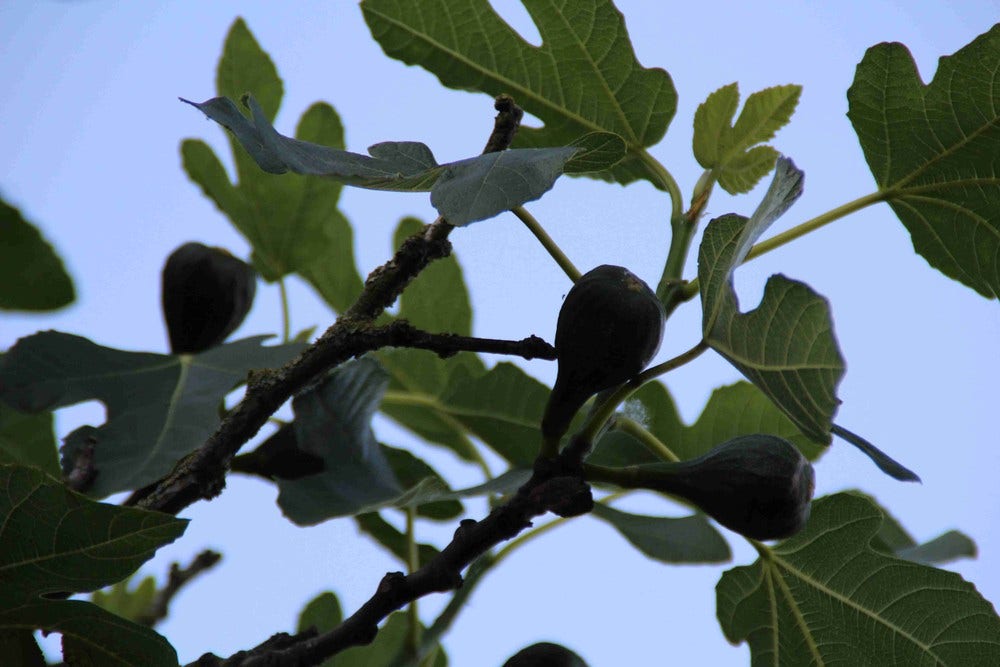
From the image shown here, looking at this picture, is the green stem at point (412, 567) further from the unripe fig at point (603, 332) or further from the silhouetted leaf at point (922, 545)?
the silhouetted leaf at point (922, 545)

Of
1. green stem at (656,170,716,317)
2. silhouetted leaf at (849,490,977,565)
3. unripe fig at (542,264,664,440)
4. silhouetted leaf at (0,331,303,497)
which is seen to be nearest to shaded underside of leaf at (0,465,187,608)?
silhouetted leaf at (0,331,303,497)

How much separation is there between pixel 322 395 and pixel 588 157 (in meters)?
0.55

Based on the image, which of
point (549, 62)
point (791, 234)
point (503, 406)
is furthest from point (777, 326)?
point (503, 406)

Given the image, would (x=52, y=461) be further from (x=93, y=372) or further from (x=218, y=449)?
(x=218, y=449)

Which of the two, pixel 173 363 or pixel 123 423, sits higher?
pixel 173 363

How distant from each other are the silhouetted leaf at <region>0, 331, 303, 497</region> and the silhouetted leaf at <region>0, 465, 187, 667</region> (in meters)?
0.10

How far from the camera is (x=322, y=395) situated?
1637 millimetres

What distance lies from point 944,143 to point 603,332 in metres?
0.70

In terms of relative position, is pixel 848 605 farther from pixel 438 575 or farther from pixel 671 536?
pixel 438 575

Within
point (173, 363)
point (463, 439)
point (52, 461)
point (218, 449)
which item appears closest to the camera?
point (218, 449)

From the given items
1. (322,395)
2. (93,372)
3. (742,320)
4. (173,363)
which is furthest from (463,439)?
(742,320)

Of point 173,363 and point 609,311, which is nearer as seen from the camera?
point 609,311

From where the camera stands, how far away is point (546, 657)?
4.40 ft

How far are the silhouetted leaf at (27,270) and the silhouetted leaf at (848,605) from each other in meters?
1.14
